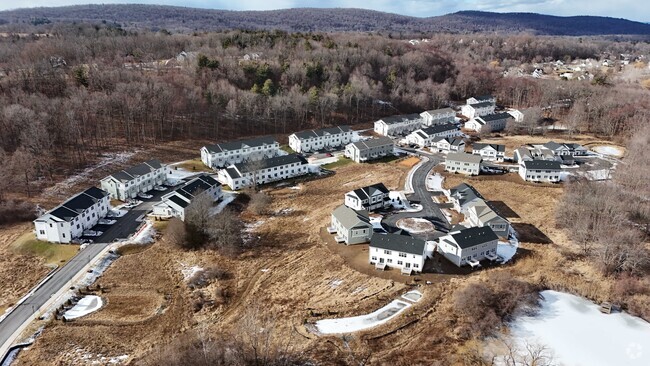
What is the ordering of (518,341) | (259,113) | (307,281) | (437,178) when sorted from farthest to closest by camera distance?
(259,113) → (437,178) → (307,281) → (518,341)

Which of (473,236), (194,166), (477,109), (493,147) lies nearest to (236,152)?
(194,166)

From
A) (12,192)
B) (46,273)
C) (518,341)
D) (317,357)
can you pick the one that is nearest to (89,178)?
(12,192)

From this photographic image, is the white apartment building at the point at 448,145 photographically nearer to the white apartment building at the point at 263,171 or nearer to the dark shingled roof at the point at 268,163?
the white apartment building at the point at 263,171

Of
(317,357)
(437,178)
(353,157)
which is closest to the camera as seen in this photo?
(317,357)

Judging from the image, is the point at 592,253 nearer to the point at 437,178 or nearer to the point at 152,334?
the point at 437,178

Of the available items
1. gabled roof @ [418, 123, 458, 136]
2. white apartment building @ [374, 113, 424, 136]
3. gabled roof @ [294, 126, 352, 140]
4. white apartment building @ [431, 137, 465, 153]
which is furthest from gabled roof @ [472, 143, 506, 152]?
gabled roof @ [294, 126, 352, 140]

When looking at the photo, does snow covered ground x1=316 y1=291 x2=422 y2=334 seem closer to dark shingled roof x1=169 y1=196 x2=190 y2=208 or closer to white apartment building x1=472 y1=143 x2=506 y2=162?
dark shingled roof x1=169 y1=196 x2=190 y2=208
